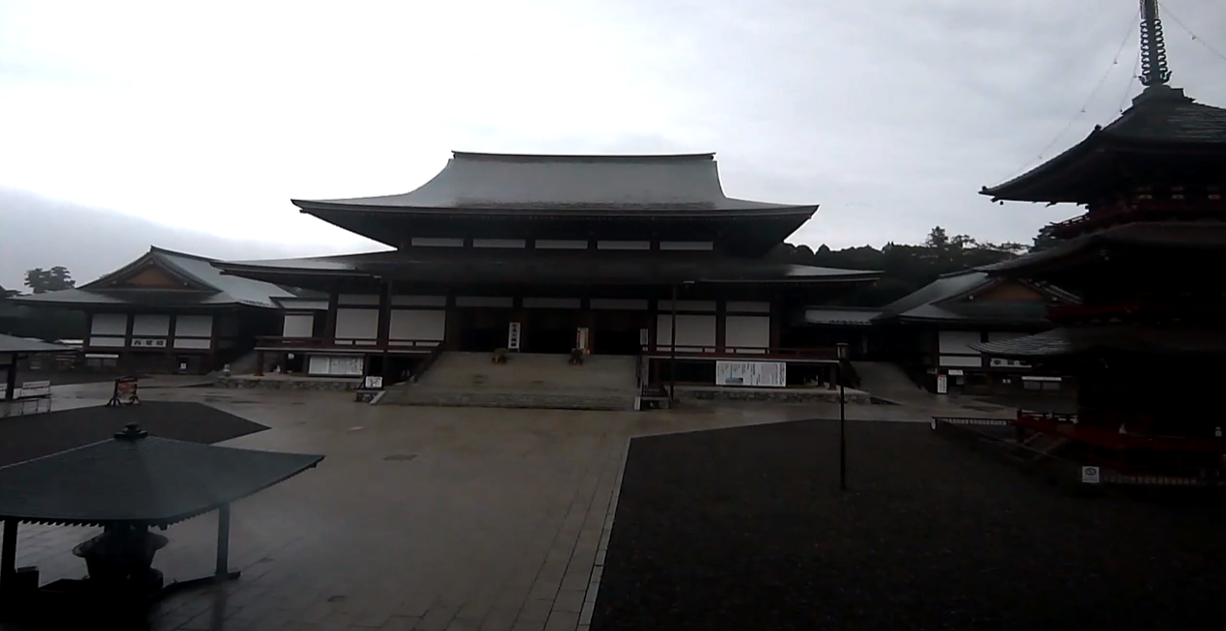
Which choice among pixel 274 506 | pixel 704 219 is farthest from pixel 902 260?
pixel 274 506

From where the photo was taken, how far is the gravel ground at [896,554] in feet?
15.1

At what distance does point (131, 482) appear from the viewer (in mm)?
4062

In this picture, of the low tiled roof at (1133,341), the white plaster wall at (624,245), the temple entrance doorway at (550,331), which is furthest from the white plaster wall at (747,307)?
the low tiled roof at (1133,341)

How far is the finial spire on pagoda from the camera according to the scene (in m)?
10.9

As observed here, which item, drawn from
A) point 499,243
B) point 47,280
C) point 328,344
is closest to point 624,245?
point 499,243

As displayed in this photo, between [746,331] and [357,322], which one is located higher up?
[746,331]

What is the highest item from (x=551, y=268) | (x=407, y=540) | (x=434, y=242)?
(x=434, y=242)

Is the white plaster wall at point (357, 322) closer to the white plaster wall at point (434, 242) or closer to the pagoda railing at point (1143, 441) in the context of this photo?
the white plaster wall at point (434, 242)

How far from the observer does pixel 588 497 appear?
26.3ft

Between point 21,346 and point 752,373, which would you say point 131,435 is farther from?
point 752,373

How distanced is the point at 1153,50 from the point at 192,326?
36205 mm

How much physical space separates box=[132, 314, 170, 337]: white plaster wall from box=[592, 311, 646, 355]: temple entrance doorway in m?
21.6

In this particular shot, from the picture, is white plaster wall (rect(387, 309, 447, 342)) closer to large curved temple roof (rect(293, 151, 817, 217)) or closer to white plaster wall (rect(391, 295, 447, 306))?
white plaster wall (rect(391, 295, 447, 306))

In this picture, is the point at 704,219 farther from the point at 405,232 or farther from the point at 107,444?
the point at 107,444
